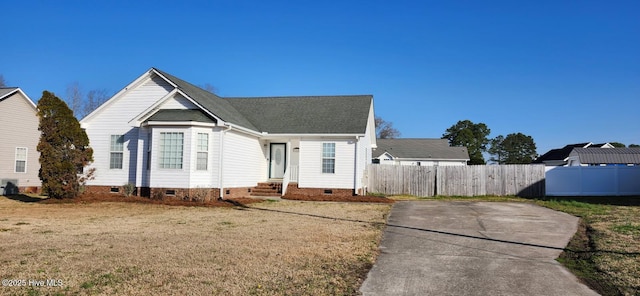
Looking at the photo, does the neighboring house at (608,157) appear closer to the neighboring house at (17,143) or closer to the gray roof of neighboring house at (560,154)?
the gray roof of neighboring house at (560,154)

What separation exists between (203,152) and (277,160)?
6.02 metres

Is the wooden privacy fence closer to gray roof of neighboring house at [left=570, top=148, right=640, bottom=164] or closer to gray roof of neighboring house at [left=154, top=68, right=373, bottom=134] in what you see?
gray roof of neighboring house at [left=154, top=68, right=373, bottom=134]

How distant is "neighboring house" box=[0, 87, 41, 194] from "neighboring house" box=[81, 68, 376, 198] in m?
6.73

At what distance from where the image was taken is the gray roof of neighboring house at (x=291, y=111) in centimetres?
2145

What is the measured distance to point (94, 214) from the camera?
1429 cm

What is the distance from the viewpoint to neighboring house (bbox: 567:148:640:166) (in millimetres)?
44844

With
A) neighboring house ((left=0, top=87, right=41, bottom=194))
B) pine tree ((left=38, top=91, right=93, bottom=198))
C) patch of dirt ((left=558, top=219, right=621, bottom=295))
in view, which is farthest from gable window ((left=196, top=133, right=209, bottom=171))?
patch of dirt ((left=558, top=219, right=621, bottom=295))

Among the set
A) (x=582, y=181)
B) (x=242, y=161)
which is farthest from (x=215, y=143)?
(x=582, y=181)

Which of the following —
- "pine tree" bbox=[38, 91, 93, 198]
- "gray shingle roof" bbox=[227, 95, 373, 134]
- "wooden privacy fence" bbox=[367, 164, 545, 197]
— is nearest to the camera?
"pine tree" bbox=[38, 91, 93, 198]

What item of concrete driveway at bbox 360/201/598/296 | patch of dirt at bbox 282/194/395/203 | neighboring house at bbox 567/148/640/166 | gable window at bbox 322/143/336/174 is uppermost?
neighboring house at bbox 567/148/640/166

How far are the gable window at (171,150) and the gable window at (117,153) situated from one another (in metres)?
3.15

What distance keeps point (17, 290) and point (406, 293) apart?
4935 millimetres

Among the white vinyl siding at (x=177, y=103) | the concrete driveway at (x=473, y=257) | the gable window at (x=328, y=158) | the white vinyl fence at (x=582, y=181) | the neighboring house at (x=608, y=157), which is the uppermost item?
the white vinyl siding at (x=177, y=103)

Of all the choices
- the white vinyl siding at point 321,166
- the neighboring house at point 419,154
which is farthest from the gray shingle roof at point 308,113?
the neighboring house at point 419,154
